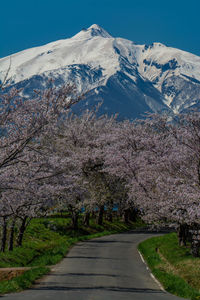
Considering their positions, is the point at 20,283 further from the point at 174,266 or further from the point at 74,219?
the point at 74,219

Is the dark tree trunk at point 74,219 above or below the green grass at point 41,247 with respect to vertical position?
above

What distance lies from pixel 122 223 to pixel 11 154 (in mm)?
41289

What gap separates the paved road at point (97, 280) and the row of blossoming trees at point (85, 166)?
3.34 meters

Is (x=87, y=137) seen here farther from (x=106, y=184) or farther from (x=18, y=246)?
(x=18, y=246)

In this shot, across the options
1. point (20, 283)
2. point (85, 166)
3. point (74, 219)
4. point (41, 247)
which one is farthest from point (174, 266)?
point (85, 166)

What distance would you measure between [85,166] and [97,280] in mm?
27230

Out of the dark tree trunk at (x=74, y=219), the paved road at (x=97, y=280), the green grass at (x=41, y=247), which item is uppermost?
the dark tree trunk at (x=74, y=219)

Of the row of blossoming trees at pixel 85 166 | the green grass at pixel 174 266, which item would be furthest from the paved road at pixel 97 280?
the row of blossoming trees at pixel 85 166

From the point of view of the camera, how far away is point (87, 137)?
156 feet

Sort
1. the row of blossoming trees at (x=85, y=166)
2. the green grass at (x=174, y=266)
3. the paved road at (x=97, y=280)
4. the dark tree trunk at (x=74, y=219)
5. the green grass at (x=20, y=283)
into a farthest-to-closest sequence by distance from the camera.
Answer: the dark tree trunk at (x=74, y=219) < the green grass at (x=174, y=266) < the row of blossoming trees at (x=85, y=166) < the green grass at (x=20, y=283) < the paved road at (x=97, y=280)

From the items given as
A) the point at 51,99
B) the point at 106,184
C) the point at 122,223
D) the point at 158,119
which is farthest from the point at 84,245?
the point at 122,223

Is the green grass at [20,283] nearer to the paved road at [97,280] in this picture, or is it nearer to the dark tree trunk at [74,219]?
the paved road at [97,280]

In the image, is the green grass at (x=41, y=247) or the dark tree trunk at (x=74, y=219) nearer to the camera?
the green grass at (x=41, y=247)

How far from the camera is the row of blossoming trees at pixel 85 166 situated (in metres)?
14.1
